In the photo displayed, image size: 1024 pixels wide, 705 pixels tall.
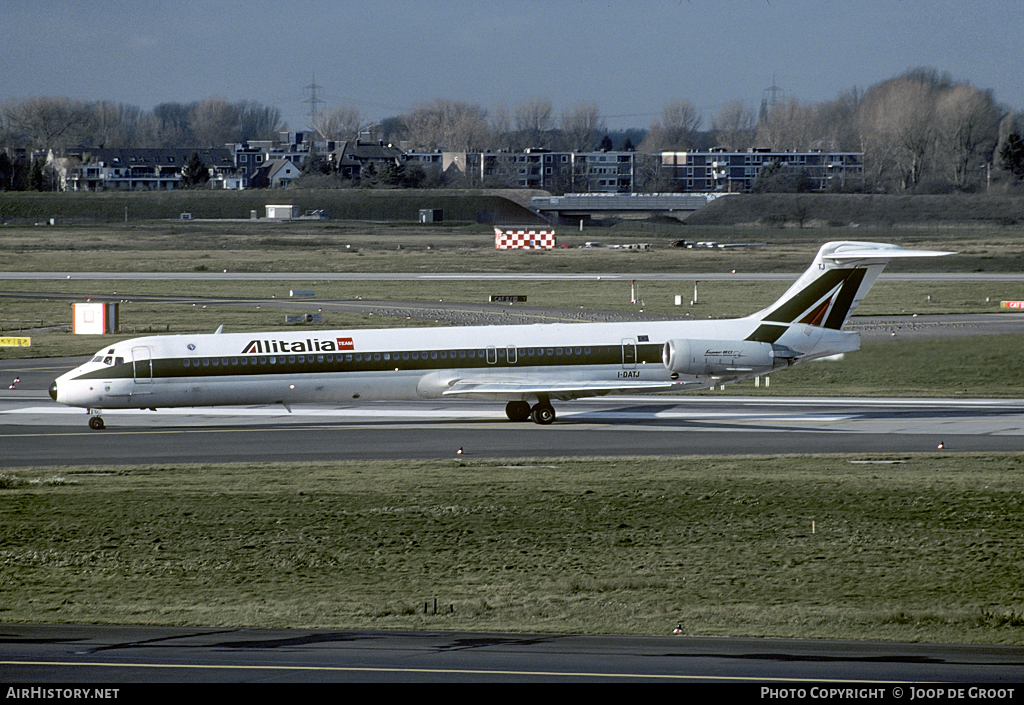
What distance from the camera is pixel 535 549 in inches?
901

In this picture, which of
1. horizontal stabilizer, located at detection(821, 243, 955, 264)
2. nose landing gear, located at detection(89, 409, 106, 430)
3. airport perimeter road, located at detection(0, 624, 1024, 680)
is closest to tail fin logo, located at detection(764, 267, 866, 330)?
horizontal stabilizer, located at detection(821, 243, 955, 264)

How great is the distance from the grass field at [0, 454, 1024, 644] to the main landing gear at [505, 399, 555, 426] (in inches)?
357

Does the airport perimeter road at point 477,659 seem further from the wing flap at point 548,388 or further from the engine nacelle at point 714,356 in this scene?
the engine nacelle at point 714,356

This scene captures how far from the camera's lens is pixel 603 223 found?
18162 cm

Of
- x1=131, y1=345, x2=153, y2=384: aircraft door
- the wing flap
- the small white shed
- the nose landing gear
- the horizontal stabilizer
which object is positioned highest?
the small white shed

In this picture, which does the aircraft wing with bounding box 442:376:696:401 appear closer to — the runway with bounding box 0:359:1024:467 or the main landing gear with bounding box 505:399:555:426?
the main landing gear with bounding box 505:399:555:426

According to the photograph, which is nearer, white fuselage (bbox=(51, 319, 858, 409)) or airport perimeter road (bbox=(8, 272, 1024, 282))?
white fuselage (bbox=(51, 319, 858, 409))

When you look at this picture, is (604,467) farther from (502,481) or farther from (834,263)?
(834,263)

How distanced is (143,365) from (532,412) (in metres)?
12.9

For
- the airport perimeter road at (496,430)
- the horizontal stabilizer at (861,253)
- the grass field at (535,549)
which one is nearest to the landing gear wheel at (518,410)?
the airport perimeter road at (496,430)

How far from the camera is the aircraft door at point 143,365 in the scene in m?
38.2

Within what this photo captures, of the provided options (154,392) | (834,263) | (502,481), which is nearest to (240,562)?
(502,481)

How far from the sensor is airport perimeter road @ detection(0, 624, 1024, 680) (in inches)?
554

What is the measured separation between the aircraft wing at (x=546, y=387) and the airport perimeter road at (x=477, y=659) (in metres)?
21.6
